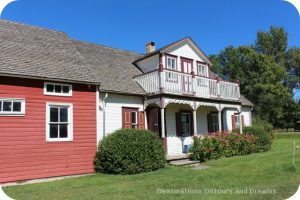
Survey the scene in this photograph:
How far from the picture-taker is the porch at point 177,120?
16.2 metres

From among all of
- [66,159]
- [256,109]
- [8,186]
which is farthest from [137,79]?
[256,109]

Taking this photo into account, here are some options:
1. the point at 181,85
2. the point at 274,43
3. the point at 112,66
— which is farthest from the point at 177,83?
the point at 274,43

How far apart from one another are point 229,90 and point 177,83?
510cm

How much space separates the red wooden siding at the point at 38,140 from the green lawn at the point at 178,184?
80 centimetres

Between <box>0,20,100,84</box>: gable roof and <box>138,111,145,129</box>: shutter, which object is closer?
<box>0,20,100,84</box>: gable roof

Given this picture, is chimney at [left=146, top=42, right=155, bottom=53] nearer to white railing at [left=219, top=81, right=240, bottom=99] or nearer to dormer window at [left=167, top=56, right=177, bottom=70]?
dormer window at [left=167, top=56, right=177, bottom=70]

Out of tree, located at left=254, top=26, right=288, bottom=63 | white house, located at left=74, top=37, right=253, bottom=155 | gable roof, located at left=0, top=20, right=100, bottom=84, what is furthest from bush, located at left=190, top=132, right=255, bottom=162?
tree, located at left=254, top=26, right=288, bottom=63

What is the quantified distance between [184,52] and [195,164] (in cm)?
764

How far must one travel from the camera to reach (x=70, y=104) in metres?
12.9

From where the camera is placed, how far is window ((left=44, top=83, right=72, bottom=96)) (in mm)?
12459

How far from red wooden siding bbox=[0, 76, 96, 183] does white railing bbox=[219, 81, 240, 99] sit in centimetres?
916

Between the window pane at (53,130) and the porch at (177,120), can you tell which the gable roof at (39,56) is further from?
the porch at (177,120)

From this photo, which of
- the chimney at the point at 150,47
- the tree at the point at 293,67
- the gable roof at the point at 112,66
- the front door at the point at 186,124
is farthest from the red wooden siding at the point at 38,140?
the tree at the point at 293,67

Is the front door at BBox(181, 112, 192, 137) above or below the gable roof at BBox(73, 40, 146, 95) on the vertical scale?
below
